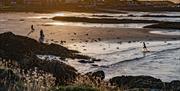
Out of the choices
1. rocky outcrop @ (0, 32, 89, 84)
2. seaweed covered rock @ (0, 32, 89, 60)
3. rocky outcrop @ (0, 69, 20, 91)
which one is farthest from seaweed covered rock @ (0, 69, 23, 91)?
seaweed covered rock @ (0, 32, 89, 60)

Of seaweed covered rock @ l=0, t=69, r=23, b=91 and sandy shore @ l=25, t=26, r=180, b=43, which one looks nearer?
seaweed covered rock @ l=0, t=69, r=23, b=91

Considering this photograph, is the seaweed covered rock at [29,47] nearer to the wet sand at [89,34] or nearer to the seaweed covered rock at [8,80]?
the wet sand at [89,34]

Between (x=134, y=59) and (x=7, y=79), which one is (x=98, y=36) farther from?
(x=7, y=79)

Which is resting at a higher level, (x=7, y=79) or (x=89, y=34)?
(x=7, y=79)

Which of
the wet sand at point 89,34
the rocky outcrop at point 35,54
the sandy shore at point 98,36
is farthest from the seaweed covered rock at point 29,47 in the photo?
the sandy shore at point 98,36

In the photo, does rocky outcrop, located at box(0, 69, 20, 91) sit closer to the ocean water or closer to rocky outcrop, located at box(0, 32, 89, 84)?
rocky outcrop, located at box(0, 32, 89, 84)

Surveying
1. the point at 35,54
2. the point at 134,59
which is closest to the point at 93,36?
the point at 134,59

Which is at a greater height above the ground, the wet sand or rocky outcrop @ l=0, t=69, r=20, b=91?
rocky outcrop @ l=0, t=69, r=20, b=91

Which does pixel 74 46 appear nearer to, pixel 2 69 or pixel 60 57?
pixel 60 57

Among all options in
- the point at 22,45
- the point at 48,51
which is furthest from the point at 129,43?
the point at 22,45

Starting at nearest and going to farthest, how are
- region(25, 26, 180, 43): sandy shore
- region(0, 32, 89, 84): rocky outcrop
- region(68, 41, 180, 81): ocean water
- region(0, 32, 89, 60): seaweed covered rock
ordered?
1. region(0, 32, 89, 84): rocky outcrop
2. region(68, 41, 180, 81): ocean water
3. region(0, 32, 89, 60): seaweed covered rock
4. region(25, 26, 180, 43): sandy shore

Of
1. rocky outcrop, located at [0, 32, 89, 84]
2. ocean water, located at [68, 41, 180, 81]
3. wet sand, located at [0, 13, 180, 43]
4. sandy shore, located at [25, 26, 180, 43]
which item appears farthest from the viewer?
wet sand, located at [0, 13, 180, 43]

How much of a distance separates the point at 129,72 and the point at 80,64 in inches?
154

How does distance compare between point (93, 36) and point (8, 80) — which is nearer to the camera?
point (8, 80)
